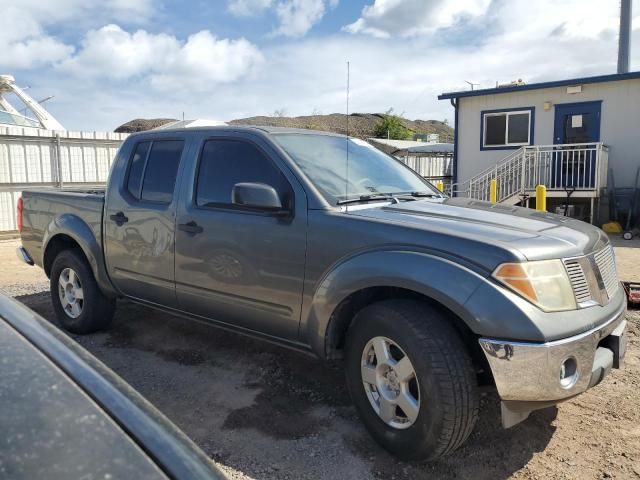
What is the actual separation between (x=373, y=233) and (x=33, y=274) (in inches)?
284

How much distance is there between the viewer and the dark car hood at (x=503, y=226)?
2.70 m

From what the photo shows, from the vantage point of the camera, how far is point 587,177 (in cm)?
1351

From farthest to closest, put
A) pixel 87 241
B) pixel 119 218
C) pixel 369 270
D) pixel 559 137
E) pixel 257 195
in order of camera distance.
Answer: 1. pixel 559 137
2. pixel 87 241
3. pixel 119 218
4. pixel 257 195
5. pixel 369 270

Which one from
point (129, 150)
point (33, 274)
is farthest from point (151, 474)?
point (33, 274)

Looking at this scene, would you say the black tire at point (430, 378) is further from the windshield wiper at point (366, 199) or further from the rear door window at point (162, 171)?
the rear door window at point (162, 171)

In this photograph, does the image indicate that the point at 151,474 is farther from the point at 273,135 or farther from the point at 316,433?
the point at 273,135

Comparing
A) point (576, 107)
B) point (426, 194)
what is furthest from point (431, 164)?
point (426, 194)

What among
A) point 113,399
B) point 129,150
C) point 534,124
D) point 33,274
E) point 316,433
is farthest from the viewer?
point 534,124

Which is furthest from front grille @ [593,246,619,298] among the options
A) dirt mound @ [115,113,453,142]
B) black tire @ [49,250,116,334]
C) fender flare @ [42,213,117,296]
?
dirt mound @ [115,113,453,142]

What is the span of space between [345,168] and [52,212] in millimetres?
3162

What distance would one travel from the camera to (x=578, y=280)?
8.96 ft

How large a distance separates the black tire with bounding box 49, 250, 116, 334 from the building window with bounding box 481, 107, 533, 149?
1307 centimetres

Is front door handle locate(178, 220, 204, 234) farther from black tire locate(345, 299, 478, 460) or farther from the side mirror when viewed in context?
black tire locate(345, 299, 478, 460)

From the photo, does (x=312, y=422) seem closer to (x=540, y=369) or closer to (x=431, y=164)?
(x=540, y=369)
